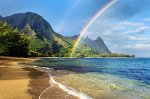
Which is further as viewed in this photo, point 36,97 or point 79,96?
point 79,96

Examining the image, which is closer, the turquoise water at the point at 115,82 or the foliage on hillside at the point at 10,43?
the turquoise water at the point at 115,82

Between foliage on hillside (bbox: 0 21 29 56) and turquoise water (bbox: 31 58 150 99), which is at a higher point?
foliage on hillside (bbox: 0 21 29 56)

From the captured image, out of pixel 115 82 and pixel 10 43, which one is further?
pixel 10 43

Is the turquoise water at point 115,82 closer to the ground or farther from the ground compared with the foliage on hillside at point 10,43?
closer to the ground

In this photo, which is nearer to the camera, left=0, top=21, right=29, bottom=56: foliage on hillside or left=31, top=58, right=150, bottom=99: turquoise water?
left=31, top=58, right=150, bottom=99: turquoise water

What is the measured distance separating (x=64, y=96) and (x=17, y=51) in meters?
101

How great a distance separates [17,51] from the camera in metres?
114

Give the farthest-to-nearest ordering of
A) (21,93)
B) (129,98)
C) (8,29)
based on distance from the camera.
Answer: (8,29) < (129,98) < (21,93)

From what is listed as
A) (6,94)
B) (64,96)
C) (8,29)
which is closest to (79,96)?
(64,96)

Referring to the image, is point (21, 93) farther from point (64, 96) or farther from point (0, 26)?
point (0, 26)

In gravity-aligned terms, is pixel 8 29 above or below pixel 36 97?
above

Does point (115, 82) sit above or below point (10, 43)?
below

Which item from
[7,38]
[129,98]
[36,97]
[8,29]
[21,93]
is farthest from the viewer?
[8,29]

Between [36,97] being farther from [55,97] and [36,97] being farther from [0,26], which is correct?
[0,26]
